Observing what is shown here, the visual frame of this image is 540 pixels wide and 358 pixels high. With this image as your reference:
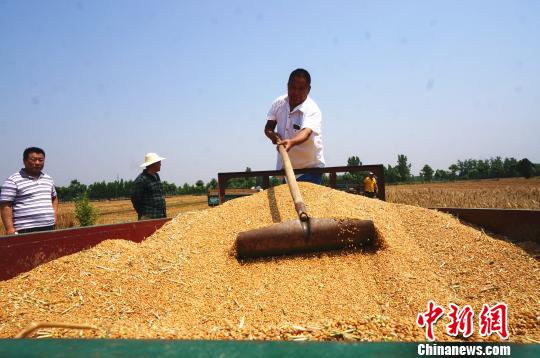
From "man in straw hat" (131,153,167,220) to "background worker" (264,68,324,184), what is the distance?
2050 mm

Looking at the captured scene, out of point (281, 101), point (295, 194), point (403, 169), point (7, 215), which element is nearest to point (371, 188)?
point (281, 101)

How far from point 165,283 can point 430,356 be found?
1655mm

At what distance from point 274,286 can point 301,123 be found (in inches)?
90.3

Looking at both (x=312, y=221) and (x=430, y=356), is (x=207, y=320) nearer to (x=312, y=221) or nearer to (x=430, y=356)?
(x=312, y=221)

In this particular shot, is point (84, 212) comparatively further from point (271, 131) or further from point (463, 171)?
point (463, 171)

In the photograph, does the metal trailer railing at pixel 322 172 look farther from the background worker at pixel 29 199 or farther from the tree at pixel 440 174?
the tree at pixel 440 174

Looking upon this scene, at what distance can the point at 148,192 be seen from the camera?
17.3 ft

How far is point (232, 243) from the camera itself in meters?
2.53

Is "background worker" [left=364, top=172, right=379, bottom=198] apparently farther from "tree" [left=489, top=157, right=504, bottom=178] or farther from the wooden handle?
"tree" [left=489, top=157, right=504, bottom=178]

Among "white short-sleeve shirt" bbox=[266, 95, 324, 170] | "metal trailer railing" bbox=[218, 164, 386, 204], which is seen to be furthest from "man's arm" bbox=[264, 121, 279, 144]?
"metal trailer railing" bbox=[218, 164, 386, 204]

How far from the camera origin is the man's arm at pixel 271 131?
13.5 ft

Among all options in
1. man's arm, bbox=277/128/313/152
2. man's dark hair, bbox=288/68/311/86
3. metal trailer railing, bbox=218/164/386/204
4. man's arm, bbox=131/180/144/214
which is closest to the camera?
man's arm, bbox=277/128/313/152

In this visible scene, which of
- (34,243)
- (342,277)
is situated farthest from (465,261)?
(34,243)

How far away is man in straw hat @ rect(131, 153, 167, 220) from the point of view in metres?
5.26
